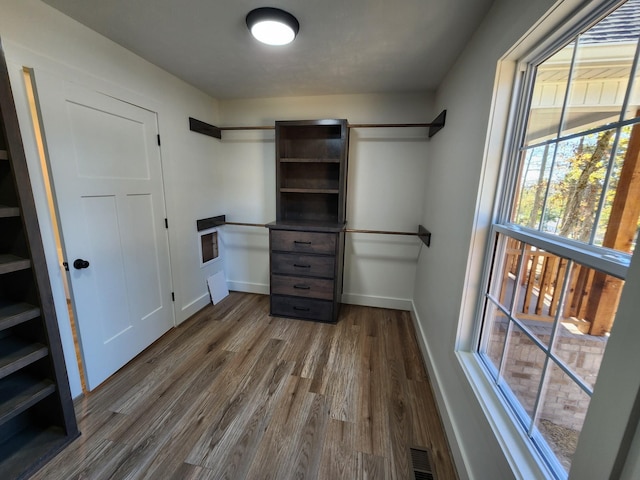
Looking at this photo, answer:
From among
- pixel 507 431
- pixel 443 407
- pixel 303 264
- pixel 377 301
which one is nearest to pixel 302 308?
pixel 303 264

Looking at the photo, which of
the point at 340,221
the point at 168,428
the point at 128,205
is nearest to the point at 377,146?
the point at 340,221

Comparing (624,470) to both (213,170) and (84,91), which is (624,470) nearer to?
(84,91)

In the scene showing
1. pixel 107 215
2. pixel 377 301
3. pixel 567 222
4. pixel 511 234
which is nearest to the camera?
pixel 567 222

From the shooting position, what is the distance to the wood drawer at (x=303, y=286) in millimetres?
2521

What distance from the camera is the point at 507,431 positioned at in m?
0.93

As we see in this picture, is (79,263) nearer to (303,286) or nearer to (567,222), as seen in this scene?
(303,286)

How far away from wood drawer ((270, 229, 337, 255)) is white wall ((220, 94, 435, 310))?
1.79 ft

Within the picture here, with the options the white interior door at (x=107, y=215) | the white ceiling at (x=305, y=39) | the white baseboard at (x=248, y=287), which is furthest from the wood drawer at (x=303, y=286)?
the white ceiling at (x=305, y=39)

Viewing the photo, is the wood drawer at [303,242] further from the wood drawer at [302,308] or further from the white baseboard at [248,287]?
the white baseboard at [248,287]

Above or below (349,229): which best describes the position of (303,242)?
below

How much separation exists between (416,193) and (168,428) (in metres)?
2.77

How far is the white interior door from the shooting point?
1.47 metres

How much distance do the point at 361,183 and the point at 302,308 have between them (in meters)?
1.50

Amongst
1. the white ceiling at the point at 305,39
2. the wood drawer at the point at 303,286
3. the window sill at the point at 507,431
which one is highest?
the white ceiling at the point at 305,39
